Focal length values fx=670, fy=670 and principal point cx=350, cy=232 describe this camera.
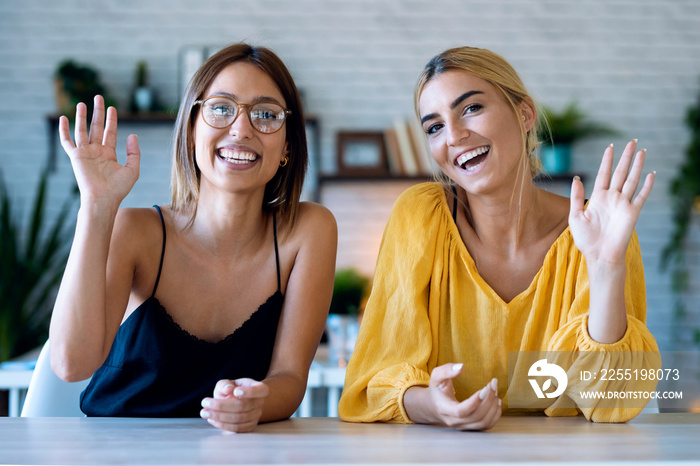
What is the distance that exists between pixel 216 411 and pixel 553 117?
352 cm

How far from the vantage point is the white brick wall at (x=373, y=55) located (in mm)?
4109

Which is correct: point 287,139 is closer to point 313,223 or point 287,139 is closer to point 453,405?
point 313,223

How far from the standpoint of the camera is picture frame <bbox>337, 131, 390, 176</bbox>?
423 centimetres

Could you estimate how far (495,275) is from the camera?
1609 mm

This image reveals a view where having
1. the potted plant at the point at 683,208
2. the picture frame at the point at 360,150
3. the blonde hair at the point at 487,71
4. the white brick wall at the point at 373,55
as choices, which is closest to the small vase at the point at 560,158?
the white brick wall at the point at 373,55

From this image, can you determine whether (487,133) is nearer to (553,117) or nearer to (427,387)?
(427,387)

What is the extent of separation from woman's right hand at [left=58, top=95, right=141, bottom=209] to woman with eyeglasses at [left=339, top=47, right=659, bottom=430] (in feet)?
1.98

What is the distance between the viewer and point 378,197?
4340 millimetres

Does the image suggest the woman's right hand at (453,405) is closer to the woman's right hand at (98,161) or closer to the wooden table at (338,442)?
the wooden table at (338,442)

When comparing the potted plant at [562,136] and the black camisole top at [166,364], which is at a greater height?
the potted plant at [562,136]

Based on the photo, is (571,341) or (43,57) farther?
(43,57)

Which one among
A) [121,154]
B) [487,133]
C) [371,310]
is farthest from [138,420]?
[121,154]

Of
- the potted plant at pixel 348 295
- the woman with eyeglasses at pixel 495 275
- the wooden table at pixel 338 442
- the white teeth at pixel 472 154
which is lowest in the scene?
the potted plant at pixel 348 295

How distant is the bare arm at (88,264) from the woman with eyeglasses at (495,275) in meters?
0.54
